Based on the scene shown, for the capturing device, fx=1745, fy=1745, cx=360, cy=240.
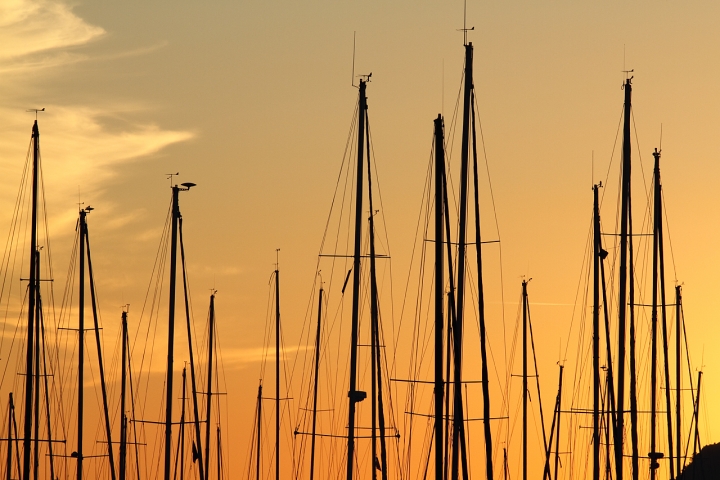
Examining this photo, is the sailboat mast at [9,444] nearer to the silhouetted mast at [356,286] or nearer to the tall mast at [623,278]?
the silhouetted mast at [356,286]

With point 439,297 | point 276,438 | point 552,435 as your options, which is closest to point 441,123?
point 439,297

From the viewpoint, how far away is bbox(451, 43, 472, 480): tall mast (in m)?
36.4

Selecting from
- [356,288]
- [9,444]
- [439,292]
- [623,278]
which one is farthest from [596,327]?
[9,444]

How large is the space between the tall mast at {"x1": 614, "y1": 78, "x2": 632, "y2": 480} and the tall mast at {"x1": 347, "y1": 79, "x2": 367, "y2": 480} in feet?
19.6

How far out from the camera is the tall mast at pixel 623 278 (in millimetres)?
40250

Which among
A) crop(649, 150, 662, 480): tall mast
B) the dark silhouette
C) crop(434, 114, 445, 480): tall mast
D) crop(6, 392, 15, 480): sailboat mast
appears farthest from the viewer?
the dark silhouette

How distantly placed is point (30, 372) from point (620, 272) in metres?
13.9

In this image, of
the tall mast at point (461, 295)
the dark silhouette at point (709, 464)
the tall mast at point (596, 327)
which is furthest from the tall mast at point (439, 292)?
the dark silhouette at point (709, 464)

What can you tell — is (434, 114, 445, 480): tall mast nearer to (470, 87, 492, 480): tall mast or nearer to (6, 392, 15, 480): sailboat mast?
(470, 87, 492, 480): tall mast

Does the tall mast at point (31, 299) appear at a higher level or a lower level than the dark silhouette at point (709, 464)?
higher

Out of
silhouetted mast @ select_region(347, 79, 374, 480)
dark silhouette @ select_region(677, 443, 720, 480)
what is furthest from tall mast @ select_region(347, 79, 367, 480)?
dark silhouette @ select_region(677, 443, 720, 480)

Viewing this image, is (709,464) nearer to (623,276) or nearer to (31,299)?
(623,276)

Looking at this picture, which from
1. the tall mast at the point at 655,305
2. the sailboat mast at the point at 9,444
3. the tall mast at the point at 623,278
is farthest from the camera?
the sailboat mast at the point at 9,444

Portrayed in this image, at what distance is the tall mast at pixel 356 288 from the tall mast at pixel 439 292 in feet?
12.0
